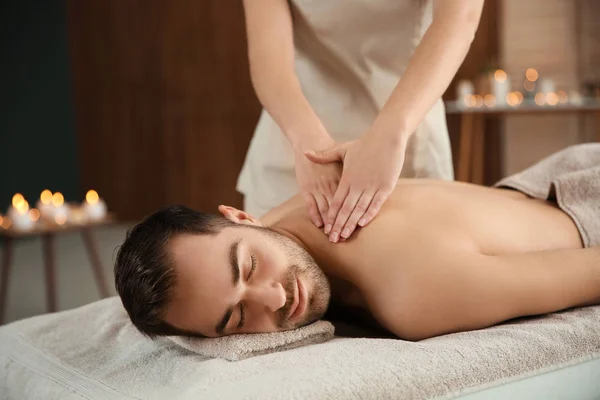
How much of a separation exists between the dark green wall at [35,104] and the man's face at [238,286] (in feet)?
17.0

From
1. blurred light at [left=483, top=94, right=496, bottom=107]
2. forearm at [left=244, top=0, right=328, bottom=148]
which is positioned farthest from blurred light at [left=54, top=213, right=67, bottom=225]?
blurred light at [left=483, top=94, right=496, bottom=107]

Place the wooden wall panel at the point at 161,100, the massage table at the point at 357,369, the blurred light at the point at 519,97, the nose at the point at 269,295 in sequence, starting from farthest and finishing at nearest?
the wooden wall panel at the point at 161,100 → the blurred light at the point at 519,97 → the nose at the point at 269,295 → the massage table at the point at 357,369

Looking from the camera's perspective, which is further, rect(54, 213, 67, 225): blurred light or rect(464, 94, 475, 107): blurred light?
rect(464, 94, 475, 107): blurred light

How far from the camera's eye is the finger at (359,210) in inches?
59.7

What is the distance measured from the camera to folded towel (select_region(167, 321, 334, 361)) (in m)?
1.35

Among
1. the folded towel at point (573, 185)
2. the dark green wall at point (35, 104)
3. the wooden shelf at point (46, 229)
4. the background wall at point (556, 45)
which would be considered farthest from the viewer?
the dark green wall at point (35, 104)

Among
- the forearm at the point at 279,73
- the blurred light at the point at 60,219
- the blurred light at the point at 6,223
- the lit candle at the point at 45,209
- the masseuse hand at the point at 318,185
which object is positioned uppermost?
the forearm at the point at 279,73

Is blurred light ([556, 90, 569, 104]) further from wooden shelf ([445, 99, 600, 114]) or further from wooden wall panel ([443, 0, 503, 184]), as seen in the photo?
wooden wall panel ([443, 0, 503, 184])

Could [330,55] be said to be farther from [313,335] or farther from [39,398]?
[39,398]

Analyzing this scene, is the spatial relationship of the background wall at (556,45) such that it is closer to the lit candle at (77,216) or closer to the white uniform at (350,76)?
the lit candle at (77,216)

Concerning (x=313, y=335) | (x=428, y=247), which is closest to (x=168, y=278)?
(x=313, y=335)

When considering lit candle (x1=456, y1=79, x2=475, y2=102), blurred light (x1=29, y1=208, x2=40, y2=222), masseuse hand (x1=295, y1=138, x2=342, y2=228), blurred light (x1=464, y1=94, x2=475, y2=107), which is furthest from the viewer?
lit candle (x1=456, y1=79, x2=475, y2=102)

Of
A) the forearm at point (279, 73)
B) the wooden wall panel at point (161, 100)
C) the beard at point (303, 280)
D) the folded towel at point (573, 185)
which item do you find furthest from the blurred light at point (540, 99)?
the beard at point (303, 280)

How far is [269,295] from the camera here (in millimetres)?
1350
